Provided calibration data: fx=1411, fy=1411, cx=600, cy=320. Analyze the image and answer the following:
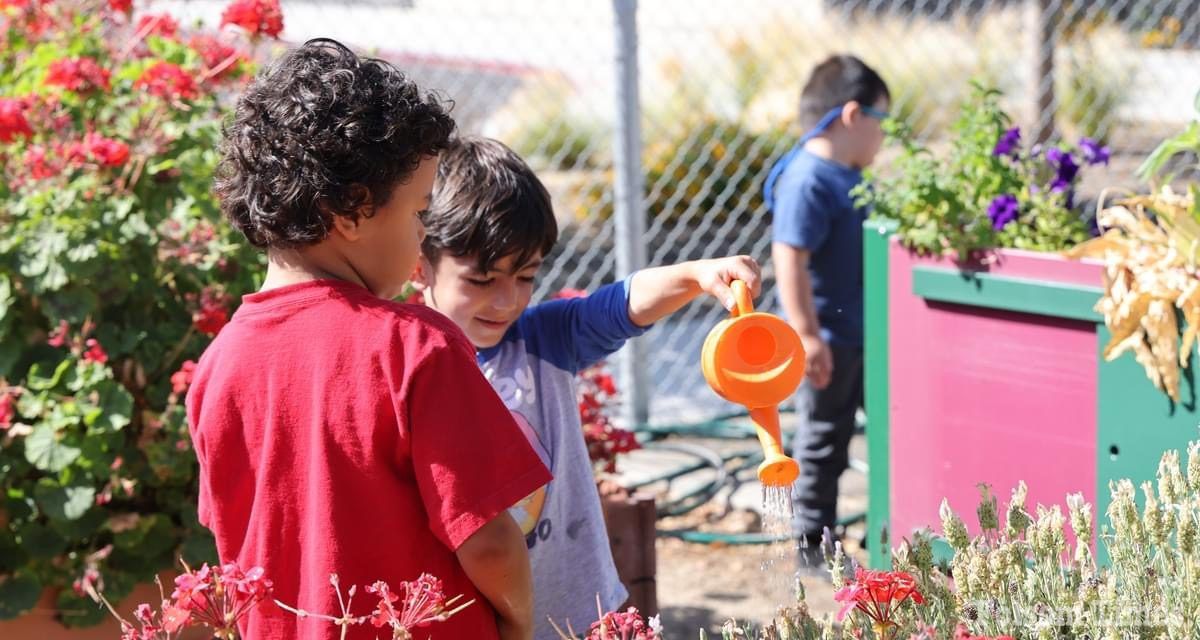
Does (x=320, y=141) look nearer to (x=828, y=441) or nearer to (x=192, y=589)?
(x=192, y=589)

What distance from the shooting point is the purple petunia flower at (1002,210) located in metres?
3.38

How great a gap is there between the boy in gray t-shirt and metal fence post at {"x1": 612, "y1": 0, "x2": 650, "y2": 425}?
2872 mm

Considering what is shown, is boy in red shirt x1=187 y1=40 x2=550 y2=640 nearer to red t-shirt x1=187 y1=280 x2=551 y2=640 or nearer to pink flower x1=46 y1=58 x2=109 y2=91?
red t-shirt x1=187 y1=280 x2=551 y2=640

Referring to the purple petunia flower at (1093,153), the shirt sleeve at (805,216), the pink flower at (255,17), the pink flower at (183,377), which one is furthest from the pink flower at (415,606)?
the shirt sleeve at (805,216)

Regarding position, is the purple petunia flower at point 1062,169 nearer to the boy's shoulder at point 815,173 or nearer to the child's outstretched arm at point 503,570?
the boy's shoulder at point 815,173

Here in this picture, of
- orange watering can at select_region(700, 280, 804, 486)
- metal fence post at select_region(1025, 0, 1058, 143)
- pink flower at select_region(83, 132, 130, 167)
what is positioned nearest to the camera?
orange watering can at select_region(700, 280, 804, 486)

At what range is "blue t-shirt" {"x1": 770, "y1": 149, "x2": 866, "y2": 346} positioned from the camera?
13.4ft

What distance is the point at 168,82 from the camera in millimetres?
3289

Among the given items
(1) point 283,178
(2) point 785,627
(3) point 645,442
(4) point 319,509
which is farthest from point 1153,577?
(3) point 645,442

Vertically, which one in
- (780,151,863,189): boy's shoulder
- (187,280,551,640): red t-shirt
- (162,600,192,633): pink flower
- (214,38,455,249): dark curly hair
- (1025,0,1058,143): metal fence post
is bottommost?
(162,600,192,633): pink flower

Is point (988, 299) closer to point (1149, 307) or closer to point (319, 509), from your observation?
point (1149, 307)

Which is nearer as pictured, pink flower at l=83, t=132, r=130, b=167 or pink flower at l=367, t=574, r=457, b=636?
pink flower at l=367, t=574, r=457, b=636

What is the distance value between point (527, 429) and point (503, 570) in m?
0.63

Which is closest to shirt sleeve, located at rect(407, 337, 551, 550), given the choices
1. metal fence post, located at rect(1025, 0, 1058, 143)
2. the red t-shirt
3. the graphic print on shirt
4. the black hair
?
the red t-shirt
